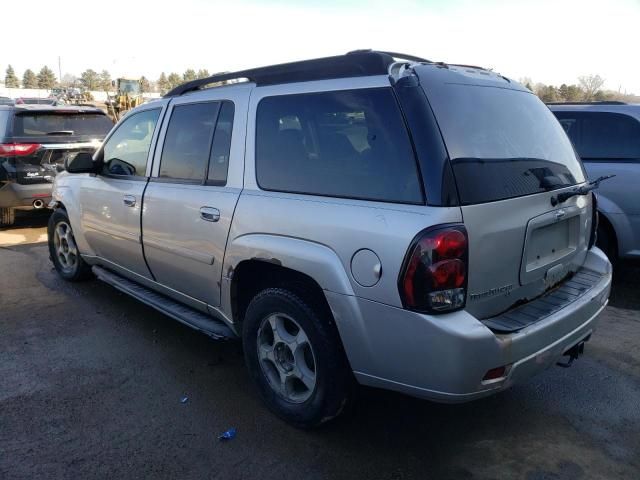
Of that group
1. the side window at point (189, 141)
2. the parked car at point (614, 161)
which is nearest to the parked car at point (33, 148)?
the side window at point (189, 141)

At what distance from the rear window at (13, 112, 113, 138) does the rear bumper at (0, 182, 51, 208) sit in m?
0.74

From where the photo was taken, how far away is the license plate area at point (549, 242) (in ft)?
8.86

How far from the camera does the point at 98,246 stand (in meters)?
4.80

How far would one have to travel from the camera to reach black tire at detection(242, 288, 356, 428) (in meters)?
2.74

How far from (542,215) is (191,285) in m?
2.25

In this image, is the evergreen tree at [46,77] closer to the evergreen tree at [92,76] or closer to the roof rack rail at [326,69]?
the evergreen tree at [92,76]

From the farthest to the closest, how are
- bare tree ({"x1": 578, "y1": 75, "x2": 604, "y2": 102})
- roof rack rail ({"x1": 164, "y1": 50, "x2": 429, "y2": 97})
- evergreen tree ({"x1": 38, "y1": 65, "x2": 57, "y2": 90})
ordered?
evergreen tree ({"x1": 38, "y1": 65, "x2": 57, "y2": 90}) → bare tree ({"x1": 578, "y1": 75, "x2": 604, "y2": 102}) → roof rack rail ({"x1": 164, "y1": 50, "x2": 429, "y2": 97})

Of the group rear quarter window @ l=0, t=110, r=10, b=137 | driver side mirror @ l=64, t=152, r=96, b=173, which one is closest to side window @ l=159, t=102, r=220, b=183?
driver side mirror @ l=64, t=152, r=96, b=173

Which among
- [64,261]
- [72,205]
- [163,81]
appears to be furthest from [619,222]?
[163,81]

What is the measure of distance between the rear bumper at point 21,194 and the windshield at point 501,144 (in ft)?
22.7

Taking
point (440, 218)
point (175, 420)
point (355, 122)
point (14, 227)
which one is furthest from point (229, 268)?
point (14, 227)

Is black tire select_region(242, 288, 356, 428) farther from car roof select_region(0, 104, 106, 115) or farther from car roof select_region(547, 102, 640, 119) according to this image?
car roof select_region(0, 104, 106, 115)

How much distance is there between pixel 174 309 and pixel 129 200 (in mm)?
945

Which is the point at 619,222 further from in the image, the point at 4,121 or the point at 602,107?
the point at 4,121
